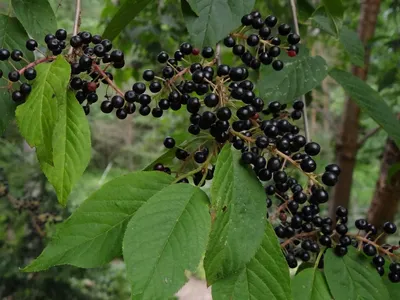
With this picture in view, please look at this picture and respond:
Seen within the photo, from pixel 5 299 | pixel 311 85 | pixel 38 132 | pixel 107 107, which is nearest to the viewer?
pixel 38 132

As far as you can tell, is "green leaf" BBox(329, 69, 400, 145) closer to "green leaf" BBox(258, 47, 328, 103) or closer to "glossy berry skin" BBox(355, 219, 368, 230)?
"green leaf" BBox(258, 47, 328, 103)

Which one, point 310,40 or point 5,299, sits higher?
point 310,40

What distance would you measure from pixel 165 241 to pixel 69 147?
0.33 metres

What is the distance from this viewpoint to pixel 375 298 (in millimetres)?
1021

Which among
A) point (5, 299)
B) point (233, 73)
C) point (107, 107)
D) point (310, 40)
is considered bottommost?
point (5, 299)

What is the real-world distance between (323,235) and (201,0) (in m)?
0.65

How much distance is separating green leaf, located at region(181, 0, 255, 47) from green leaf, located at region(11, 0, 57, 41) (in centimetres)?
37

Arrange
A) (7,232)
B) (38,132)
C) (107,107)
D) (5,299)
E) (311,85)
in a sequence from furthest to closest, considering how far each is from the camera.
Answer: (7,232) → (5,299) → (311,85) → (107,107) → (38,132)

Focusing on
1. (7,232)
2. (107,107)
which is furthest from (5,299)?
(107,107)

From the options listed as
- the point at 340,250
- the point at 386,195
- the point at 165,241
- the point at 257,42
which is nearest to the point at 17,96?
the point at 165,241

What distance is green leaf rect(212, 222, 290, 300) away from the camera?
0.87 meters

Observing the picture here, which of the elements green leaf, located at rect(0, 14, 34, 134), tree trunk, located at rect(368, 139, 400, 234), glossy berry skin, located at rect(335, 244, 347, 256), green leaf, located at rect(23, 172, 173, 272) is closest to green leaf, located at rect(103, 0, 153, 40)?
green leaf, located at rect(0, 14, 34, 134)

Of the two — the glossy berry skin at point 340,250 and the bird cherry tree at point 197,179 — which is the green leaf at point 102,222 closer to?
the bird cherry tree at point 197,179

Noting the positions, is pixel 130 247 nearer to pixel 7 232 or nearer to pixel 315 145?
pixel 315 145
